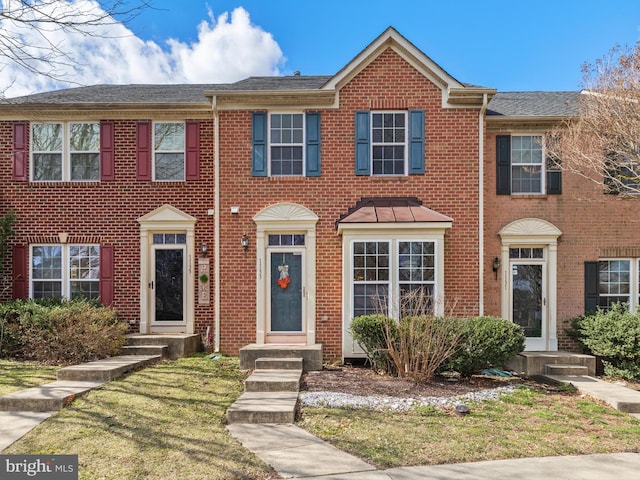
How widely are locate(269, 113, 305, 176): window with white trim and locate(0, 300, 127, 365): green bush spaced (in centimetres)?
488

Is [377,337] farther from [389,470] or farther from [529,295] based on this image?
[529,295]

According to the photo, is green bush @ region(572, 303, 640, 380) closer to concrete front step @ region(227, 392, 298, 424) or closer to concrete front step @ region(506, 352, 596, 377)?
concrete front step @ region(506, 352, 596, 377)

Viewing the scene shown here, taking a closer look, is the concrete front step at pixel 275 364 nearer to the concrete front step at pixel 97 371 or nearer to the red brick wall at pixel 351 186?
the red brick wall at pixel 351 186

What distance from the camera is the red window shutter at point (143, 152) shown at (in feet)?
36.4

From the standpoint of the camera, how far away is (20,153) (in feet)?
36.6

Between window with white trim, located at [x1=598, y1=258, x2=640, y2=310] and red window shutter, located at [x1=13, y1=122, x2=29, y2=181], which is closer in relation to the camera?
window with white trim, located at [x1=598, y1=258, x2=640, y2=310]

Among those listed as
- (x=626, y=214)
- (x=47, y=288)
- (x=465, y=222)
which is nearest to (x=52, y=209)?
(x=47, y=288)

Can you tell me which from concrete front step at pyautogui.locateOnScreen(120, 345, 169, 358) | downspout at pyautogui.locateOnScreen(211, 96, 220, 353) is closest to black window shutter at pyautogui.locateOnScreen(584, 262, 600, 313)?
downspout at pyautogui.locateOnScreen(211, 96, 220, 353)

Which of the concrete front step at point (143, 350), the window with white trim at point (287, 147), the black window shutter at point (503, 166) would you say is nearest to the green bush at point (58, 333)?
the concrete front step at point (143, 350)

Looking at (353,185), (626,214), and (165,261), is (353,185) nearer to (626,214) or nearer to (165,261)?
(165,261)

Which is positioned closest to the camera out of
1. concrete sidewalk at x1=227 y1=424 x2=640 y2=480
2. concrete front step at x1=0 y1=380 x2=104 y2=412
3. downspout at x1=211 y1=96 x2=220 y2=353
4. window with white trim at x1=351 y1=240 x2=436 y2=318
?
concrete sidewalk at x1=227 y1=424 x2=640 y2=480

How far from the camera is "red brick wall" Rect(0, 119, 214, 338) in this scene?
11117 mm

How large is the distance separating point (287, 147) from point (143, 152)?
3474 millimetres

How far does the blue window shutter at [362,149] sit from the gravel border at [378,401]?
5110 millimetres
